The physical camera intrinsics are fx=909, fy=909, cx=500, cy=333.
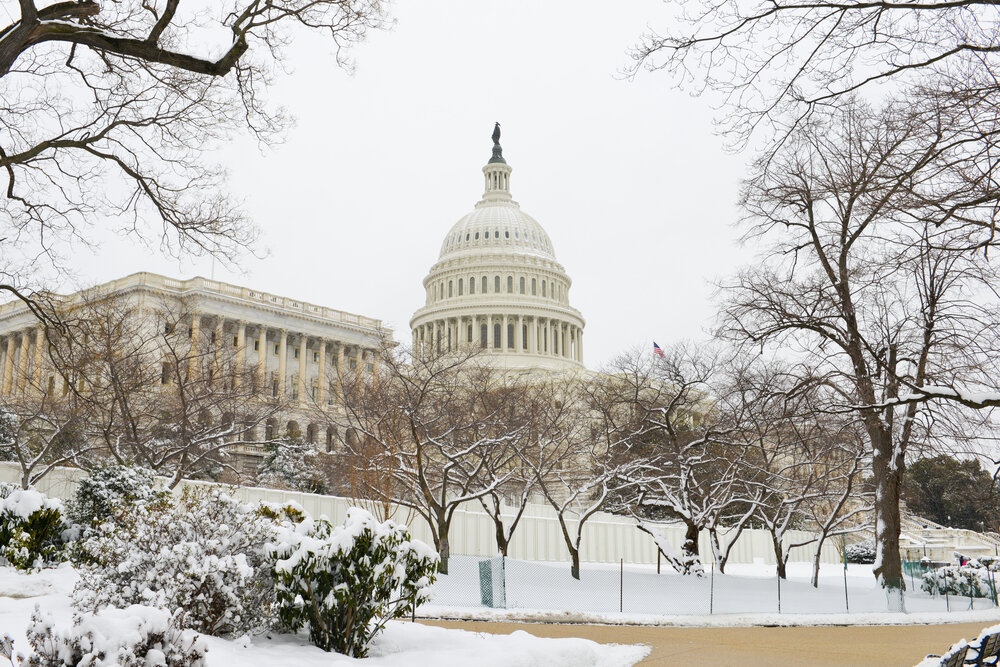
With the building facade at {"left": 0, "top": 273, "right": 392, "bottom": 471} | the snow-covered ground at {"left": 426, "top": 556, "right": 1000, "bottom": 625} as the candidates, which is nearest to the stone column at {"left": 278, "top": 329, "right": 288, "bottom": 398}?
the building facade at {"left": 0, "top": 273, "right": 392, "bottom": 471}

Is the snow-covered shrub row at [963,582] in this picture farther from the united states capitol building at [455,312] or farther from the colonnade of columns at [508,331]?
the colonnade of columns at [508,331]

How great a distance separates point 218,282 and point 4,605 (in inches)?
2988

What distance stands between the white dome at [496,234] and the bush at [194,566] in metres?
102

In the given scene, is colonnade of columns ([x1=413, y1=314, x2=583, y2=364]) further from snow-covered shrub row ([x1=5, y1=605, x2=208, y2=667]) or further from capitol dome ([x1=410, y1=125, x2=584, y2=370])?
snow-covered shrub row ([x1=5, y1=605, x2=208, y2=667])

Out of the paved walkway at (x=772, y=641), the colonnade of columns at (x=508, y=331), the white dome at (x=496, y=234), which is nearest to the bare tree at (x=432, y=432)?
the paved walkway at (x=772, y=641)

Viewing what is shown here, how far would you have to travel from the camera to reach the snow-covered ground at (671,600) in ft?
62.3

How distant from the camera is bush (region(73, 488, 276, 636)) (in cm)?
938

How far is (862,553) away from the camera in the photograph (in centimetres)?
5122

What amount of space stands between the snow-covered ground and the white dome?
85689 millimetres

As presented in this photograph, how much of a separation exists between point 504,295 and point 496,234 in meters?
11.6

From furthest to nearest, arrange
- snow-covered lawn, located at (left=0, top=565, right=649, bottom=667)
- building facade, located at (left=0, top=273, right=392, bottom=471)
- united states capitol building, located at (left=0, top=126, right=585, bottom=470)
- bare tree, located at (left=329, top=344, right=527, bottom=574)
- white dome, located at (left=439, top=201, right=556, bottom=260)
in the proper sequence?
white dome, located at (left=439, top=201, right=556, bottom=260) < united states capitol building, located at (left=0, top=126, right=585, bottom=470) < building facade, located at (left=0, top=273, right=392, bottom=471) < bare tree, located at (left=329, top=344, right=527, bottom=574) < snow-covered lawn, located at (left=0, top=565, right=649, bottom=667)

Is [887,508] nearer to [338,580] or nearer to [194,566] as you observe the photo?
[338,580]

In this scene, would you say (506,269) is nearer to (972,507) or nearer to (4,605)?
(972,507)

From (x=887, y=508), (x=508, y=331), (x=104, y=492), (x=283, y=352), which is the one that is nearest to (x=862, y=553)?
(x=887, y=508)
